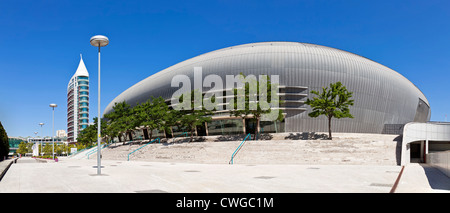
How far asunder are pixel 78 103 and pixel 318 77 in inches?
6308

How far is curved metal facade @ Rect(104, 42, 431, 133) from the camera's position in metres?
48.9

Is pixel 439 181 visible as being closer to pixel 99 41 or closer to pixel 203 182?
pixel 203 182

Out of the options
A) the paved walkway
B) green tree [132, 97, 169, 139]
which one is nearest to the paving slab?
the paved walkway

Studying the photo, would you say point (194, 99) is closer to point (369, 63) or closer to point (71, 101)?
point (369, 63)

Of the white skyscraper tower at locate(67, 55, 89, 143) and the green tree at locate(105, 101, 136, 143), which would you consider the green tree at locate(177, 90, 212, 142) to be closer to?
the green tree at locate(105, 101, 136, 143)

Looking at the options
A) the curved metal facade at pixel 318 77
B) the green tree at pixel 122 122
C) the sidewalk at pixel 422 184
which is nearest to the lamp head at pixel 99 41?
the sidewalk at pixel 422 184

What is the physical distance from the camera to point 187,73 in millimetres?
57469

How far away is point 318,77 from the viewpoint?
164ft

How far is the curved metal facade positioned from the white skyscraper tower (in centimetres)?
13562

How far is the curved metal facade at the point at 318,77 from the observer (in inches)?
1927

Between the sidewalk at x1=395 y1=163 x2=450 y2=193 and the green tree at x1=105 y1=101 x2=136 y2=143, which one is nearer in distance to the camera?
the sidewalk at x1=395 y1=163 x2=450 y2=193

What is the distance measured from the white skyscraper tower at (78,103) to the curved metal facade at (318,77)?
445ft

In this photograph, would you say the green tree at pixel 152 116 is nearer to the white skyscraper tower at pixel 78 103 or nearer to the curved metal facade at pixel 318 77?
the curved metal facade at pixel 318 77
